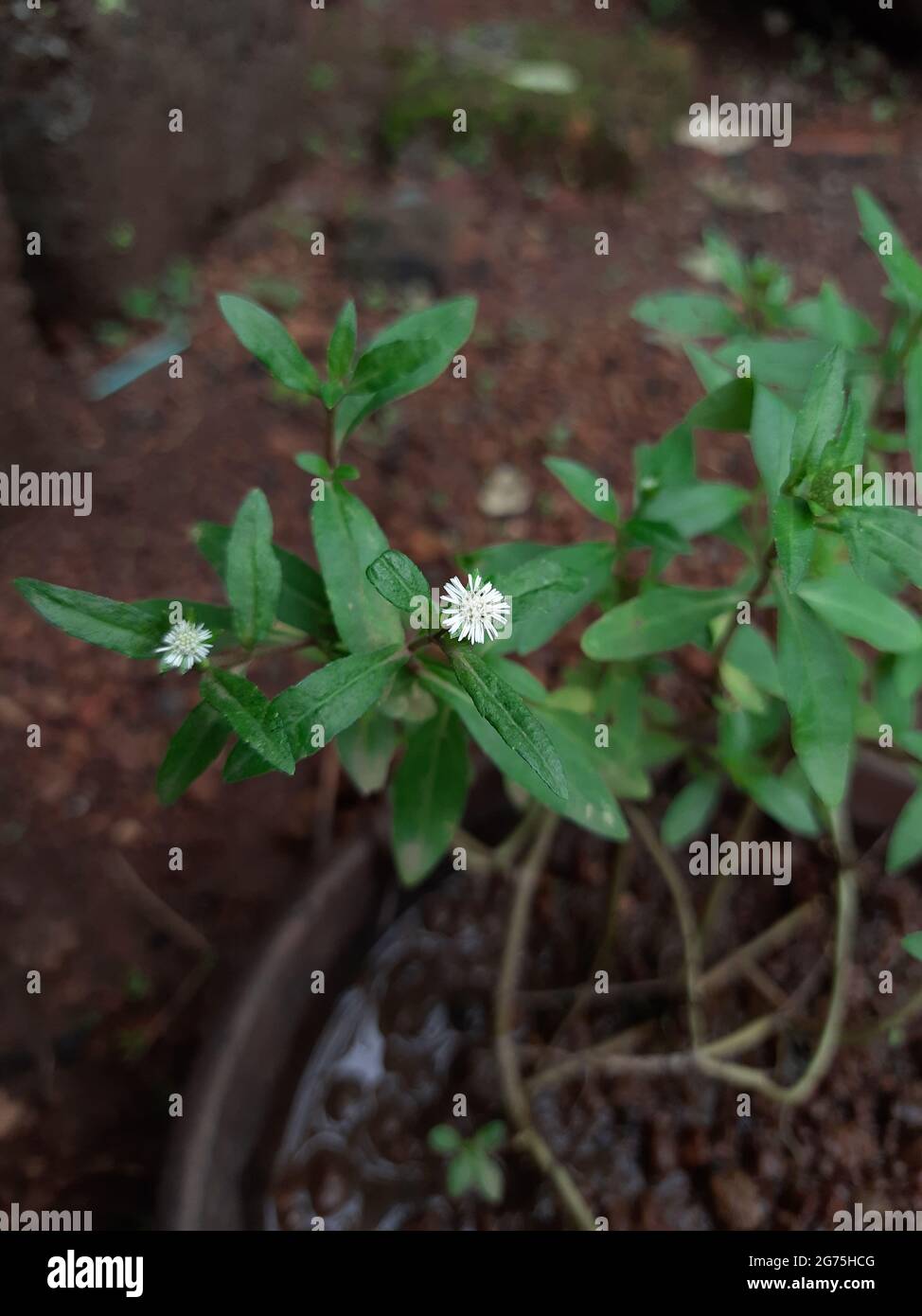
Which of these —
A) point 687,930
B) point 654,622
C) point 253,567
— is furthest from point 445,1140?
point 253,567

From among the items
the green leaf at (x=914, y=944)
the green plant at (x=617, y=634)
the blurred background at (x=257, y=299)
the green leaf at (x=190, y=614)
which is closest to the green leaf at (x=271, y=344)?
the green plant at (x=617, y=634)

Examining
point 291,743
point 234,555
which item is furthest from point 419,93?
point 291,743

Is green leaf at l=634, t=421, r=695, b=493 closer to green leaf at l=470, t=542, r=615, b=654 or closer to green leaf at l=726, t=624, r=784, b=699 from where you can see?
green leaf at l=470, t=542, r=615, b=654

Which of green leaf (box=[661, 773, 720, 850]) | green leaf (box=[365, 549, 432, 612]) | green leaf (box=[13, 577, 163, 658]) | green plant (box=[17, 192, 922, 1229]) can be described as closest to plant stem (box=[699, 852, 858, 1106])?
green plant (box=[17, 192, 922, 1229])

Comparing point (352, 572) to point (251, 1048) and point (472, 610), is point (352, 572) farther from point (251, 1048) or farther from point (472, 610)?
point (251, 1048)

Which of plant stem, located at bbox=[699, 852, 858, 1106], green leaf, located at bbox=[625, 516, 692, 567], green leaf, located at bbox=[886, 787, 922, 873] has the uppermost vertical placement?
green leaf, located at bbox=[625, 516, 692, 567]
